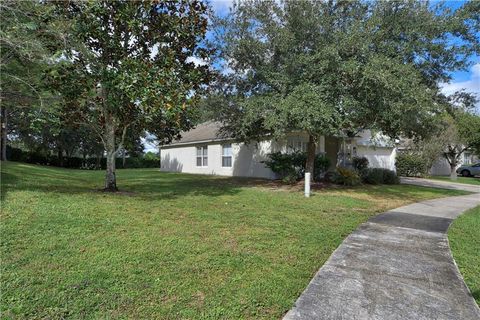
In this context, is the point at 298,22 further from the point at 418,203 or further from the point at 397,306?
the point at 397,306

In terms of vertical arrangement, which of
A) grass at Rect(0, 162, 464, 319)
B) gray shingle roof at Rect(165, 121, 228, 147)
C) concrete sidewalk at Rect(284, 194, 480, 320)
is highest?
gray shingle roof at Rect(165, 121, 228, 147)

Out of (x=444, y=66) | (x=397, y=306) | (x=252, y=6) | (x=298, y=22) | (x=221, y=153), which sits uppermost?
→ (x=252, y=6)

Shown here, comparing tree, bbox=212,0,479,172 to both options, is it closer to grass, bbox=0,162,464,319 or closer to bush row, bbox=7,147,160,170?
grass, bbox=0,162,464,319

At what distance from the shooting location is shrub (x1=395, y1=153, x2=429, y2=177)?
26562 mm

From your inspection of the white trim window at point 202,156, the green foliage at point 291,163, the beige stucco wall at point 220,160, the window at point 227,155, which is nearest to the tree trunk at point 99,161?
the beige stucco wall at point 220,160

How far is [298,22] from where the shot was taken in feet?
38.7

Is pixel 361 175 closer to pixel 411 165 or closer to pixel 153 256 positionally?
pixel 411 165

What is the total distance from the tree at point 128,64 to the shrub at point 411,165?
21488 millimetres

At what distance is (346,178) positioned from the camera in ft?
54.9

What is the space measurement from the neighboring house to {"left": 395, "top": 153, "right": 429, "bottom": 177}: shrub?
10.3 feet

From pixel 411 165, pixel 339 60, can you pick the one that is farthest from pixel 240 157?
pixel 411 165

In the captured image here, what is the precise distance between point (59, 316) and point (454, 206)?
11933 millimetres

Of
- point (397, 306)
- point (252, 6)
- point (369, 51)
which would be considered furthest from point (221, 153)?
point (397, 306)

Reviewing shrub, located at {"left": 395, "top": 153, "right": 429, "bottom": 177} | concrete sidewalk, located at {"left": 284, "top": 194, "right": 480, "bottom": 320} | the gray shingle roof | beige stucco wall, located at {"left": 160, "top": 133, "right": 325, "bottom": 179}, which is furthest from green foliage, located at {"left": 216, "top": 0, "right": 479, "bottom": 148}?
shrub, located at {"left": 395, "top": 153, "right": 429, "bottom": 177}
